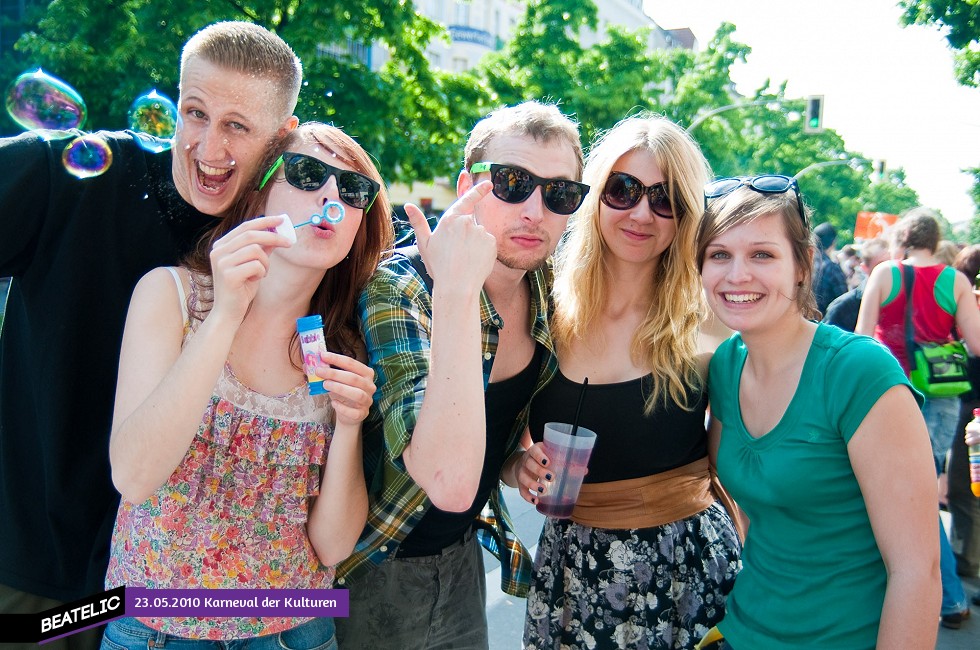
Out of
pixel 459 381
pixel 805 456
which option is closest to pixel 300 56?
pixel 459 381

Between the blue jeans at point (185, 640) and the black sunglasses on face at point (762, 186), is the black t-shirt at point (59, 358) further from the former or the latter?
the black sunglasses on face at point (762, 186)

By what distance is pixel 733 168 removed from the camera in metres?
36.4

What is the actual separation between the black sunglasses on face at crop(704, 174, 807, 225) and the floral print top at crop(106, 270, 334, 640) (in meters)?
1.35

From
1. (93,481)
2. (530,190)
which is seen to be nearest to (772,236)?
(530,190)

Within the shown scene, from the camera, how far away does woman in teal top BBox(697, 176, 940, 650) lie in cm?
171

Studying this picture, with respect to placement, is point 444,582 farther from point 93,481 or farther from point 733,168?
point 733,168

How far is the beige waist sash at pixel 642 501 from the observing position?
2215mm

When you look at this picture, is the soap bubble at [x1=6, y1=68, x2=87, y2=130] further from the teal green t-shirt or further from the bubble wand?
the teal green t-shirt

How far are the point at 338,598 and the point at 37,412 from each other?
0.96 m

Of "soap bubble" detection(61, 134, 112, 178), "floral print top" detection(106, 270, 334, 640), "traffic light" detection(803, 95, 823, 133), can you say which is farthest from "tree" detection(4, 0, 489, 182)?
"traffic light" detection(803, 95, 823, 133)

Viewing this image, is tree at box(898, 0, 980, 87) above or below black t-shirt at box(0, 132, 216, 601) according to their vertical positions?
above

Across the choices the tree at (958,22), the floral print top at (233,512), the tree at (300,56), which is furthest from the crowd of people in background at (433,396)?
the tree at (958,22)

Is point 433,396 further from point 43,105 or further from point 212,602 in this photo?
point 43,105

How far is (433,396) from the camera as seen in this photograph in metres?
1.62
